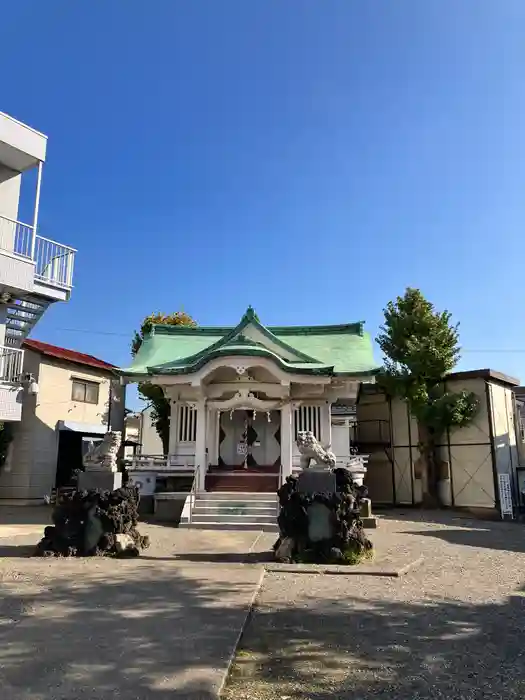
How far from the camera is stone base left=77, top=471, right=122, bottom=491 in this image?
31.9ft

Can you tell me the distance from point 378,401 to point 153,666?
18620 mm

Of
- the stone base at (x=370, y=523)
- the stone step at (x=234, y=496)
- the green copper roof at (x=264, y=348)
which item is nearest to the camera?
the stone base at (x=370, y=523)

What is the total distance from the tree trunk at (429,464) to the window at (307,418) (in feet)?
16.3

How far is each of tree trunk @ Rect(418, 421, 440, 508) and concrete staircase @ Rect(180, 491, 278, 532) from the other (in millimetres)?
7872

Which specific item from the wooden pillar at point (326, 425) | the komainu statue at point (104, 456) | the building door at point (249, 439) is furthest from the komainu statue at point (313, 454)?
the building door at point (249, 439)

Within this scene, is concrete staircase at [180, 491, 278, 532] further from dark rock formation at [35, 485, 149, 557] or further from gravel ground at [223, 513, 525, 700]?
gravel ground at [223, 513, 525, 700]

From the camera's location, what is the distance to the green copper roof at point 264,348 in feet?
51.1

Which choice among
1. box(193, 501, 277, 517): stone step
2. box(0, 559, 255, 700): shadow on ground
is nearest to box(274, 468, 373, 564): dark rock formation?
box(0, 559, 255, 700): shadow on ground

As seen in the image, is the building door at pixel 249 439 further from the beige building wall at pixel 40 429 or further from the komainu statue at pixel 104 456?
the komainu statue at pixel 104 456

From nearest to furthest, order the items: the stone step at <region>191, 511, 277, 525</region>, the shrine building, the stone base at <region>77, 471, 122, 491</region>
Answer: the stone base at <region>77, 471, 122, 491</region> < the stone step at <region>191, 511, 277, 525</region> < the shrine building

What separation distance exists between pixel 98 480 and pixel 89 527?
2.83 feet

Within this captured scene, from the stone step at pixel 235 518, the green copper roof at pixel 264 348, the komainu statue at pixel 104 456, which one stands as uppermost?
the green copper roof at pixel 264 348

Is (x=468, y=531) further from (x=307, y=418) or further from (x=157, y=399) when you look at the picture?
(x=157, y=399)

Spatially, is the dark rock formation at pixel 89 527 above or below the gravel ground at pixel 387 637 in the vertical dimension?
above
